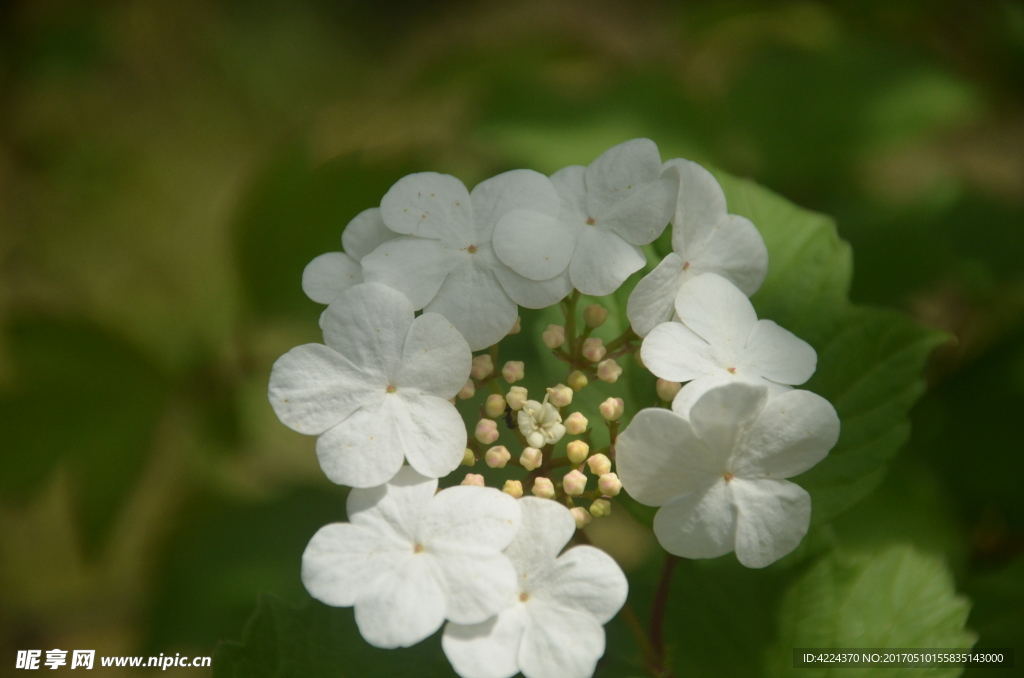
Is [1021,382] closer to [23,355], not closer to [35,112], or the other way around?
[23,355]

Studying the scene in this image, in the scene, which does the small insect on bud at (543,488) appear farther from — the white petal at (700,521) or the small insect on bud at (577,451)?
the white petal at (700,521)

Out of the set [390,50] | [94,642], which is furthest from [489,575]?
[390,50]

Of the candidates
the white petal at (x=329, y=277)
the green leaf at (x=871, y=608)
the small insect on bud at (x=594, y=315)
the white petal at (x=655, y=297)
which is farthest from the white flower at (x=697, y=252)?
the green leaf at (x=871, y=608)

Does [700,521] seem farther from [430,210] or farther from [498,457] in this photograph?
[430,210]

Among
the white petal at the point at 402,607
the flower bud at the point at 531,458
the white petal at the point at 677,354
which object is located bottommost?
the white petal at the point at 402,607

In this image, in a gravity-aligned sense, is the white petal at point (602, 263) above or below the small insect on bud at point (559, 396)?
above
